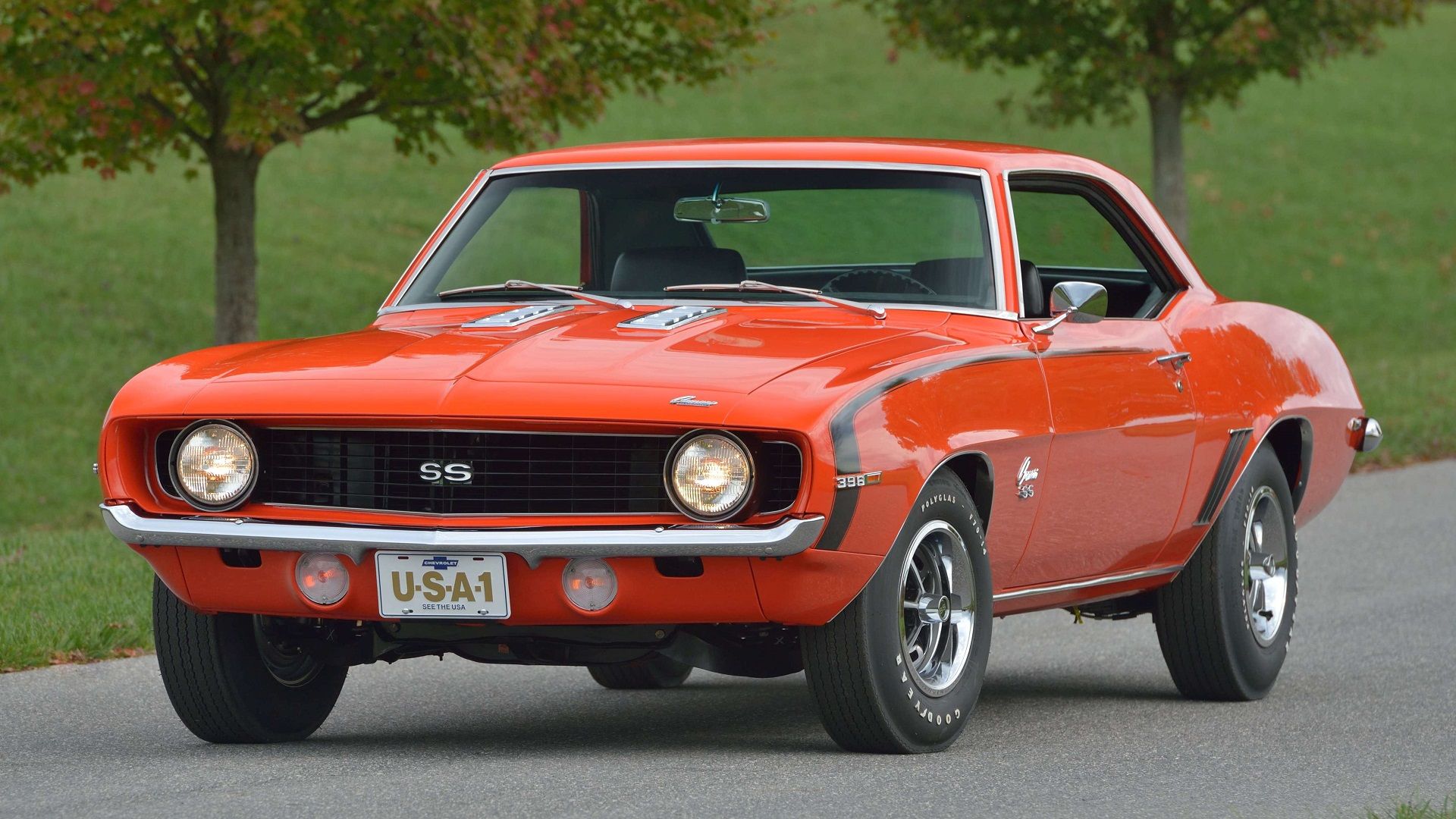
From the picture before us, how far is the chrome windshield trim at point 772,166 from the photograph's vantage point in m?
6.37

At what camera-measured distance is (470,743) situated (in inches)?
239

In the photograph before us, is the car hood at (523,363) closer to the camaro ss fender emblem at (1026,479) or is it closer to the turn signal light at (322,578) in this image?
the turn signal light at (322,578)

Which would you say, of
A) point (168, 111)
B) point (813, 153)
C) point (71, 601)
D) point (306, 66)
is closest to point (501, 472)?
point (813, 153)

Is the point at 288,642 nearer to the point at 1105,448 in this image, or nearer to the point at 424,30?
the point at 1105,448

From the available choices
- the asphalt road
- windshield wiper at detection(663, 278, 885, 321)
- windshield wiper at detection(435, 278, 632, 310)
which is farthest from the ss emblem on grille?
windshield wiper at detection(663, 278, 885, 321)

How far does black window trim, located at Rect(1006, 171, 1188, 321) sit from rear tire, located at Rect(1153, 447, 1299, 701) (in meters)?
0.65

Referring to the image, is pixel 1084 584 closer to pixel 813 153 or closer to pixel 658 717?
pixel 658 717

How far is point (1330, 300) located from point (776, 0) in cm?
1643

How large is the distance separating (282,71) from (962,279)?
23.6ft

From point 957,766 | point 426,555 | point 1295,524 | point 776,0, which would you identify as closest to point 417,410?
point 426,555

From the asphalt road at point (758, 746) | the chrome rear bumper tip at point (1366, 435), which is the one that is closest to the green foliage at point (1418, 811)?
the asphalt road at point (758, 746)

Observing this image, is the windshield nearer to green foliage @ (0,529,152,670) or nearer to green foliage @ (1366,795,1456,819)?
green foliage @ (1366,795,1456,819)

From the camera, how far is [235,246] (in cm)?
1442

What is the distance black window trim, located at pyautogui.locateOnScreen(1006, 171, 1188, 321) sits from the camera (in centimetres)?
682
